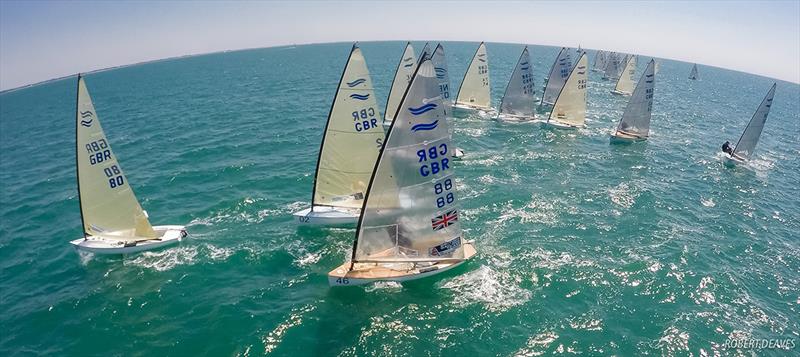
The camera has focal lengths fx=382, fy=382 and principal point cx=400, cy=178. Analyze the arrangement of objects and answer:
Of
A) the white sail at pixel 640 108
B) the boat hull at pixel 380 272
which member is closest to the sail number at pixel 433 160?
the boat hull at pixel 380 272

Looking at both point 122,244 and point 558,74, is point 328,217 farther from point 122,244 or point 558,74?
point 558,74

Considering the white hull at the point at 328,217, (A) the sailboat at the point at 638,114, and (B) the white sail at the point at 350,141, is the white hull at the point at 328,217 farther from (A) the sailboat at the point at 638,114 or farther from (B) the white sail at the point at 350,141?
(A) the sailboat at the point at 638,114

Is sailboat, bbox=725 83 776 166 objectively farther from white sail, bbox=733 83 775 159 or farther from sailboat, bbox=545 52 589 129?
sailboat, bbox=545 52 589 129

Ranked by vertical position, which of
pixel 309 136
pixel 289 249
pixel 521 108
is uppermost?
pixel 521 108

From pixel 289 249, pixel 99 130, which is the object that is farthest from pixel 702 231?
pixel 99 130

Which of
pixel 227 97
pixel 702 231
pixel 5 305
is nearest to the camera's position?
pixel 5 305

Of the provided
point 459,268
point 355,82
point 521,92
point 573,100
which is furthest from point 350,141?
point 573,100

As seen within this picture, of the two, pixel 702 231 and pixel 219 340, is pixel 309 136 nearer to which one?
pixel 219 340
